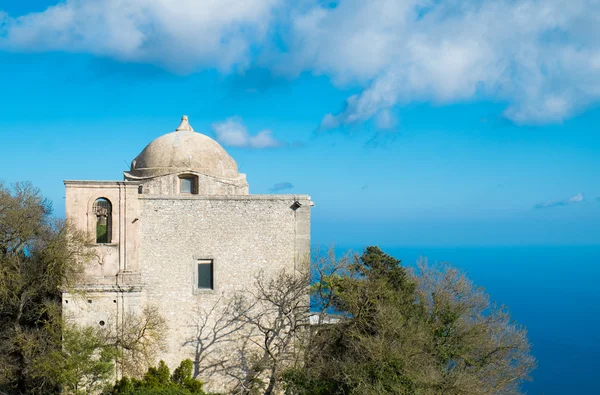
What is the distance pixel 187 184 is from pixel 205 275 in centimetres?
404

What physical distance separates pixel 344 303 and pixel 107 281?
8730 mm

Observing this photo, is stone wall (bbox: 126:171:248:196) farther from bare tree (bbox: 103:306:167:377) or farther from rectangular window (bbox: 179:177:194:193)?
bare tree (bbox: 103:306:167:377)

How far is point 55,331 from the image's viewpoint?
2136 cm

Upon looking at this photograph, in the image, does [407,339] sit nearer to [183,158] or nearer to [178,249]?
[178,249]

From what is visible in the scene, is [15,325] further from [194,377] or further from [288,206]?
[288,206]

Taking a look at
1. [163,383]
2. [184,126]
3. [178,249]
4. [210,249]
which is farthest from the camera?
[184,126]

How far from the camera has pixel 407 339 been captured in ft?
69.7

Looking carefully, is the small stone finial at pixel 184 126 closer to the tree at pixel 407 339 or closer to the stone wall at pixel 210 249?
the stone wall at pixel 210 249

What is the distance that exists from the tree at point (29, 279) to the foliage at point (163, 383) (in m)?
2.46

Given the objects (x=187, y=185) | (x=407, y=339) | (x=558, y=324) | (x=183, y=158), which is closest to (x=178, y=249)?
(x=187, y=185)

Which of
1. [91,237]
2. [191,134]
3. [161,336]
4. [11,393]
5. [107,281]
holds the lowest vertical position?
[11,393]

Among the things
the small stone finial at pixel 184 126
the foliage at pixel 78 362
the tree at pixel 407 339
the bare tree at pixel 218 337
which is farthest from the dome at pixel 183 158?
the foliage at pixel 78 362

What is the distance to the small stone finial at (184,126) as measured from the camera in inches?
1053

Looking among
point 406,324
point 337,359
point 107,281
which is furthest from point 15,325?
point 406,324
